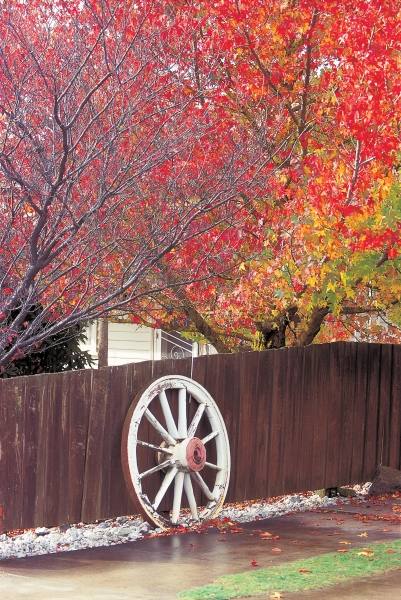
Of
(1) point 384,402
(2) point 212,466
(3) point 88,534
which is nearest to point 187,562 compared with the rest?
(3) point 88,534

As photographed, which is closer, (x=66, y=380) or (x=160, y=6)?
(x=66, y=380)

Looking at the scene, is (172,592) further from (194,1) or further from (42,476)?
(194,1)

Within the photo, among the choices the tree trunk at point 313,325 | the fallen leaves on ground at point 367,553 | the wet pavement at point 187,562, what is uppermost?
the tree trunk at point 313,325

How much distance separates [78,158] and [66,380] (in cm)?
236

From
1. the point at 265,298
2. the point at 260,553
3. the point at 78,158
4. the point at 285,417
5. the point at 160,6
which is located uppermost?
the point at 160,6

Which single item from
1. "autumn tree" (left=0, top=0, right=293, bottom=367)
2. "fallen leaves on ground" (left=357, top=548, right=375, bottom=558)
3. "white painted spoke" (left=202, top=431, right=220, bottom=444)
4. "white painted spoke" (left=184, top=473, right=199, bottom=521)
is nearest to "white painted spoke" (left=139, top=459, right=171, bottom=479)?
"white painted spoke" (left=184, top=473, right=199, bottom=521)

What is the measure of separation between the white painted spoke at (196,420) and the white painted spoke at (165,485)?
0.43 metres

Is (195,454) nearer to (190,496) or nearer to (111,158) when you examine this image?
(190,496)

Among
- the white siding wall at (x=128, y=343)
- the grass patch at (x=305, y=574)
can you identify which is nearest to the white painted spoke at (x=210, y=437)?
the grass patch at (x=305, y=574)

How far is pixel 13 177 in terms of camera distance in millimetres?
9211

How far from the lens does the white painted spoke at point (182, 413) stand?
40.2 ft

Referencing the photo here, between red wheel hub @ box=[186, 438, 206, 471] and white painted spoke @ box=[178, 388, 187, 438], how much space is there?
0.70 feet

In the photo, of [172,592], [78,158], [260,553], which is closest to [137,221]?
[78,158]

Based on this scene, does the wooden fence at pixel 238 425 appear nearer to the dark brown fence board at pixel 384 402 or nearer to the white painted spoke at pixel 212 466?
the dark brown fence board at pixel 384 402
